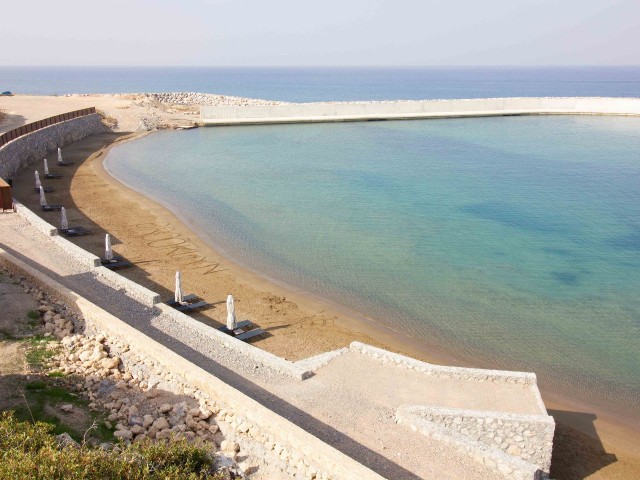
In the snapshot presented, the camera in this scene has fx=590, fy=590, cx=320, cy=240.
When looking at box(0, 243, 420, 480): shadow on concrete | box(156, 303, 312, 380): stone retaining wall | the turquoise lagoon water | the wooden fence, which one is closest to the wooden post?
box(0, 243, 420, 480): shadow on concrete

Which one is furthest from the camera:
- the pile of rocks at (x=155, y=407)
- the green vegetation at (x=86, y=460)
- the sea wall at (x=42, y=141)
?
the sea wall at (x=42, y=141)

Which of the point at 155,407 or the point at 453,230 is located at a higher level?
the point at 453,230

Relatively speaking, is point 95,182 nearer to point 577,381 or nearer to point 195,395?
point 195,395

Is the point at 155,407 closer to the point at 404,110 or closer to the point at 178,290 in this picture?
the point at 178,290

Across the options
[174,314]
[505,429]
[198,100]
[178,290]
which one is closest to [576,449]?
[505,429]

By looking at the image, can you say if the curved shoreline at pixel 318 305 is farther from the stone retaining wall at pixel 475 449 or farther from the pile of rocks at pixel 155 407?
the stone retaining wall at pixel 475 449

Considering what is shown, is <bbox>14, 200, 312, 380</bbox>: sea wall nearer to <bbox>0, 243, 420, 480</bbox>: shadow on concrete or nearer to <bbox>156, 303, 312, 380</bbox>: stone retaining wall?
<bbox>156, 303, 312, 380</bbox>: stone retaining wall

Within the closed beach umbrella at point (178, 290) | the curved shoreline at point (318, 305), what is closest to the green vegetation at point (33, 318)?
the closed beach umbrella at point (178, 290)

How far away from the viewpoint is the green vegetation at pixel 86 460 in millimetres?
7397

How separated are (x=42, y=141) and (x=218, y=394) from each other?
34598mm

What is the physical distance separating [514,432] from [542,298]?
30.2 ft

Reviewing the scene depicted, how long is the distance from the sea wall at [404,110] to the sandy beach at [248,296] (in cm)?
2324

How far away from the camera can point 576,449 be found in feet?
37.9

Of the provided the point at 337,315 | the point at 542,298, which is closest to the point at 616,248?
the point at 542,298
